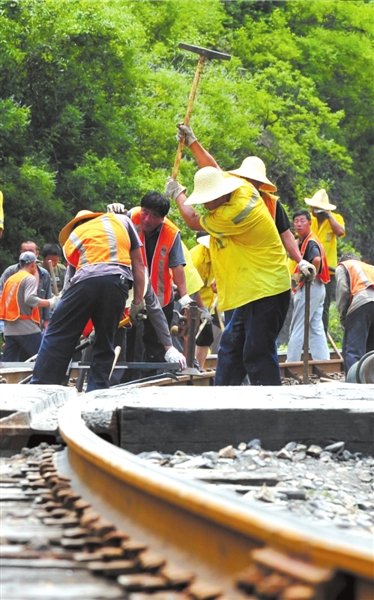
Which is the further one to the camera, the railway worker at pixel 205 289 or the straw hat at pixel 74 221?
the railway worker at pixel 205 289

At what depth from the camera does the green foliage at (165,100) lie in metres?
27.7

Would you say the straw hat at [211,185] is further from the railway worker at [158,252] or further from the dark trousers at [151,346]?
the dark trousers at [151,346]

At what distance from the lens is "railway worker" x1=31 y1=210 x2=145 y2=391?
9672 millimetres

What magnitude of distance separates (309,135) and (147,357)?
27.2 meters

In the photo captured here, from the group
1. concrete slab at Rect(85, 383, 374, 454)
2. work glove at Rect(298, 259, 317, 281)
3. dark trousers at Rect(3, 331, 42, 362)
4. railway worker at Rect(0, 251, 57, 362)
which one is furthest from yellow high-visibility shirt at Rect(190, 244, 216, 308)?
concrete slab at Rect(85, 383, 374, 454)

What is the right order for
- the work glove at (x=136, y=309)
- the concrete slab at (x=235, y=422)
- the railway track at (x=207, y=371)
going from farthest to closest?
the railway track at (x=207, y=371) → the work glove at (x=136, y=309) → the concrete slab at (x=235, y=422)

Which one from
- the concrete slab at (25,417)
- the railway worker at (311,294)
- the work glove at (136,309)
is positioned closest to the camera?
the concrete slab at (25,417)

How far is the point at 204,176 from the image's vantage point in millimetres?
10031

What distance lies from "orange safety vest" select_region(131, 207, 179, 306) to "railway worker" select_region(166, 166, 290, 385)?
1.43 metres

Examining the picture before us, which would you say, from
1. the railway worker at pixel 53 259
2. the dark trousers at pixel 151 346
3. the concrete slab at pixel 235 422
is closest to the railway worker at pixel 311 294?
the dark trousers at pixel 151 346

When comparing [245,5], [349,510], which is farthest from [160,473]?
[245,5]

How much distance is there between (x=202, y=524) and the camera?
3.15 metres

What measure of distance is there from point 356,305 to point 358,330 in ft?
0.91

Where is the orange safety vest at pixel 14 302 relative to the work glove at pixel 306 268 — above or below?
below
